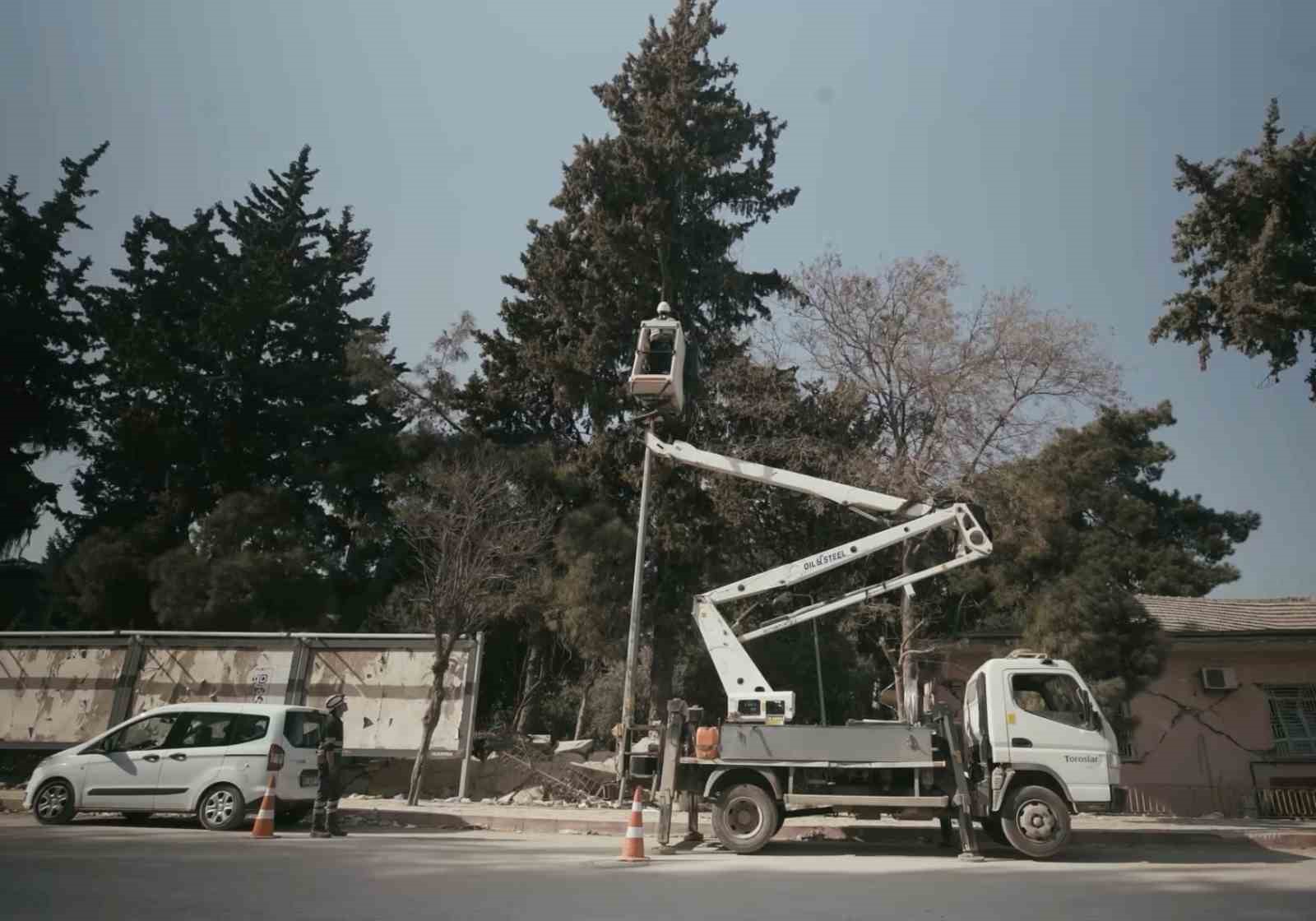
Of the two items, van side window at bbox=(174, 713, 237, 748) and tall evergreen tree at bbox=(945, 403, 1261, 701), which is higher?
tall evergreen tree at bbox=(945, 403, 1261, 701)

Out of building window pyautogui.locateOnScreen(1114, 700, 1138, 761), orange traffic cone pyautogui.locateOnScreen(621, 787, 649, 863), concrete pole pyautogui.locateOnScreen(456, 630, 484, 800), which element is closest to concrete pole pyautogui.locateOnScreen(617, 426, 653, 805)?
orange traffic cone pyautogui.locateOnScreen(621, 787, 649, 863)

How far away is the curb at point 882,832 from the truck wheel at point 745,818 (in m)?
1.98

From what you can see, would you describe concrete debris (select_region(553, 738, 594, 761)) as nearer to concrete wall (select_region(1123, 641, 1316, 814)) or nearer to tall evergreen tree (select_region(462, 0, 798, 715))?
tall evergreen tree (select_region(462, 0, 798, 715))

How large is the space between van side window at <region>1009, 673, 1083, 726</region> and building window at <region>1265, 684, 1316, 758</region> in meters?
12.5

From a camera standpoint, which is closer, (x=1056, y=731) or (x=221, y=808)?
(x=1056, y=731)

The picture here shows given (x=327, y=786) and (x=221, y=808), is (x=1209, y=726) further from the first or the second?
(x=221, y=808)

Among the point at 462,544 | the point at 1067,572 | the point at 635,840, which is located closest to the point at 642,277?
the point at 462,544

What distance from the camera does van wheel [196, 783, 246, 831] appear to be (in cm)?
1164

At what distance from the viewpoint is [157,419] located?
26438 mm

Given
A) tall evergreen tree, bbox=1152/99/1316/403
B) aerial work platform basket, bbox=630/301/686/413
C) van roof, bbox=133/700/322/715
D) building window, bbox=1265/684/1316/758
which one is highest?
tall evergreen tree, bbox=1152/99/1316/403

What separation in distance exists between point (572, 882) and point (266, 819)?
212 inches

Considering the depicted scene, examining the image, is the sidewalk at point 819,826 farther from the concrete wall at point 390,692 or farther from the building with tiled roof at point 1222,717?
the building with tiled roof at point 1222,717

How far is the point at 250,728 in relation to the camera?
11930mm

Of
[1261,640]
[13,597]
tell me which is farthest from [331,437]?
[1261,640]
